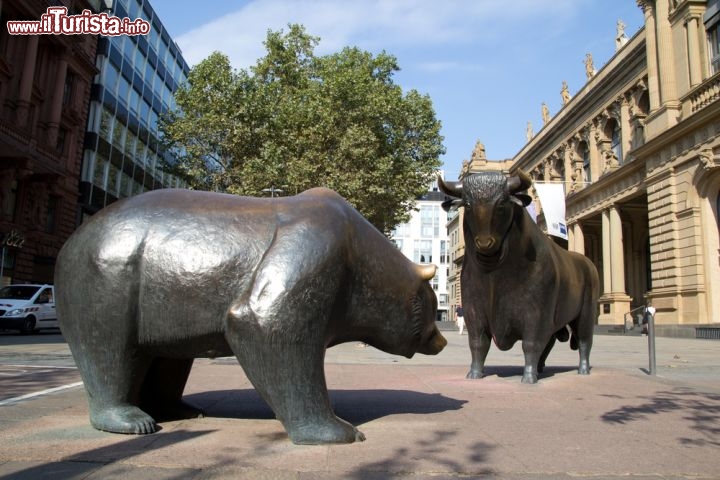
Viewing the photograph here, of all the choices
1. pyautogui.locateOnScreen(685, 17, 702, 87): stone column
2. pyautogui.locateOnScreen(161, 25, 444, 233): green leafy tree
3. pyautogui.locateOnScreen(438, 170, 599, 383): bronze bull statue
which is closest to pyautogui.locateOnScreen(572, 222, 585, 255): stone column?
pyautogui.locateOnScreen(685, 17, 702, 87): stone column

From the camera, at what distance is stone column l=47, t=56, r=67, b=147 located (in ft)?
97.1

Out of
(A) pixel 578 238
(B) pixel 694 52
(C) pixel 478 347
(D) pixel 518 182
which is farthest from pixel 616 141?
(D) pixel 518 182

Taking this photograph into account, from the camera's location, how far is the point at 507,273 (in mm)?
6676

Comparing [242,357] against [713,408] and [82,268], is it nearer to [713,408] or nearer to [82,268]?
[82,268]

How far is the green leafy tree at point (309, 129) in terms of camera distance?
22.4 m

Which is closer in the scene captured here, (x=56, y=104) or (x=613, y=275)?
(x=56, y=104)

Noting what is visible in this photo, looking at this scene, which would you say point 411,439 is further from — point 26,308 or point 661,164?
point 661,164

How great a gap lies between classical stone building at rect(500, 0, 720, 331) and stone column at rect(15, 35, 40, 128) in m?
30.8

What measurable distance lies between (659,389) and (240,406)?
15.8ft

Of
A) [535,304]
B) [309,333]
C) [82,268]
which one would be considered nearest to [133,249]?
[82,268]

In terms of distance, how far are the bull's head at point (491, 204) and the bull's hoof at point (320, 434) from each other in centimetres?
317

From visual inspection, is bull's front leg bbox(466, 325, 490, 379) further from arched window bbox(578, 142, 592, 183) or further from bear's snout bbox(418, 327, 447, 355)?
arched window bbox(578, 142, 592, 183)

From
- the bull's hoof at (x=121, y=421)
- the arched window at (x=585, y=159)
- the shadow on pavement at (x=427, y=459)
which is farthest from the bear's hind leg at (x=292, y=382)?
the arched window at (x=585, y=159)

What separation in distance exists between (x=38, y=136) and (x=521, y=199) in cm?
3042
